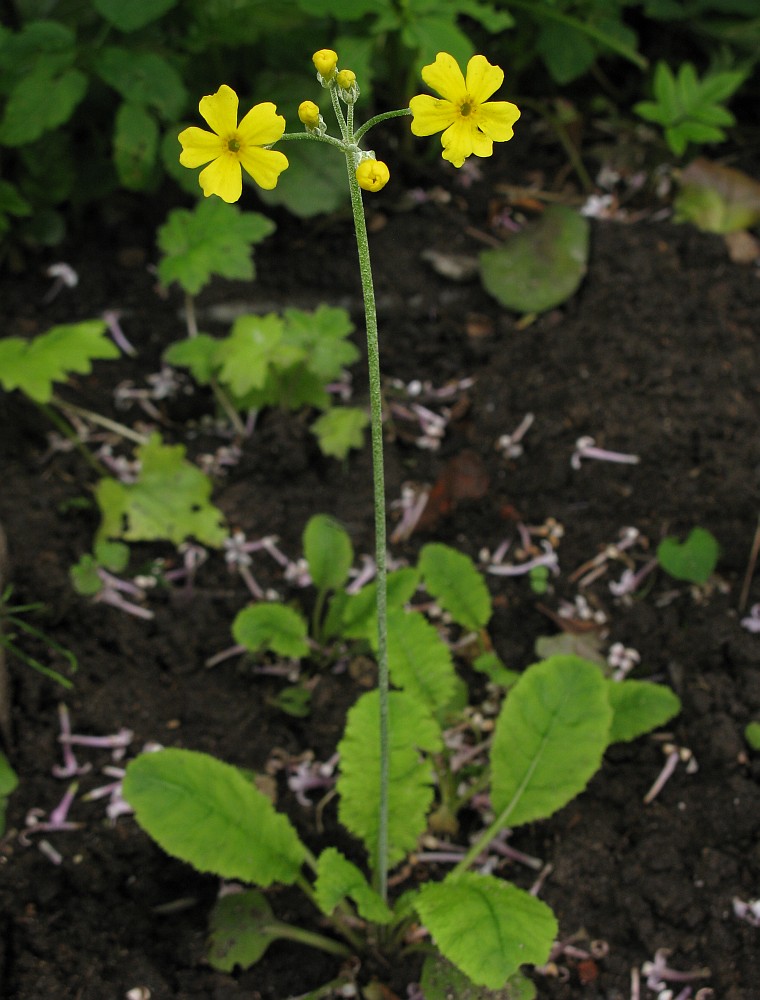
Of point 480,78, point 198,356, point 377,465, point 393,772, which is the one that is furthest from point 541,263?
point 480,78

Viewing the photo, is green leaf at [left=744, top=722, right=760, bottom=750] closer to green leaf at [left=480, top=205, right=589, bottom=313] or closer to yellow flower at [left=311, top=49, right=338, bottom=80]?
green leaf at [left=480, top=205, right=589, bottom=313]

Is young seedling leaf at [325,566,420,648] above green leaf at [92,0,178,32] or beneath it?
beneath

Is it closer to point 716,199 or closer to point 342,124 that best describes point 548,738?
point 342,124

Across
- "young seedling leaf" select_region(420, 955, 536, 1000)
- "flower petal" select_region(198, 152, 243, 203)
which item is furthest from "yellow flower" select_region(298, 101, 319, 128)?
"young seedling leaf" select_region(420, 955, 536, 1000)

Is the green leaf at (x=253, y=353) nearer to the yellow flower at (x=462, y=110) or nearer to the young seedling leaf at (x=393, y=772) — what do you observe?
the young seedling leaf at (x=393, y=772)

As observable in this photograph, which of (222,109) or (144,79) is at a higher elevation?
(222,109)

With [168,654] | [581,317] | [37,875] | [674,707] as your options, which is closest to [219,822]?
[37,875]
